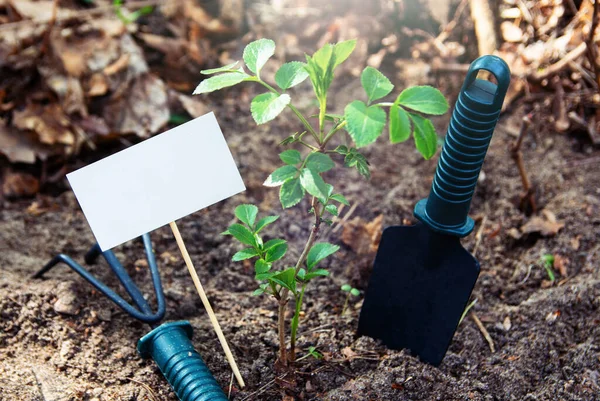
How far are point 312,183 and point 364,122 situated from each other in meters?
0.15

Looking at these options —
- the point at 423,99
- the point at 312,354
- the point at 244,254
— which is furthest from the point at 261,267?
the point at 423,99

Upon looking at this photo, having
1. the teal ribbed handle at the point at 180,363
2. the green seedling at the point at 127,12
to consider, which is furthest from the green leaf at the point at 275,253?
the green seedling at the point at 127,12

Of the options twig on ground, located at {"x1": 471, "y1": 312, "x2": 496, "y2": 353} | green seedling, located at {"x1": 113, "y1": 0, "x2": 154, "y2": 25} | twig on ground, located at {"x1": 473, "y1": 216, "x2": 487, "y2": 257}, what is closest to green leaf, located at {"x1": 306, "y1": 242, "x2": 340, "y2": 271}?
twig on ground, located at {"x1": 471, "y1": 312, "x2": 496, "y2": 353}

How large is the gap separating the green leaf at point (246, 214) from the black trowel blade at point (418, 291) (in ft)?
1.26

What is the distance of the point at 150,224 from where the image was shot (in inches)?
49.8

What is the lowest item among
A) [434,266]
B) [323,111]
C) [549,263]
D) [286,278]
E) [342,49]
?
[549,263]

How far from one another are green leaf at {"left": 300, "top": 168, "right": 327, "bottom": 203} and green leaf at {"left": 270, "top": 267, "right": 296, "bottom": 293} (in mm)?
228

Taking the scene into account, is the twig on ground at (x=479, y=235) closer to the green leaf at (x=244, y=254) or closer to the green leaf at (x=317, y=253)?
the green leaf at (x=317, y=253)

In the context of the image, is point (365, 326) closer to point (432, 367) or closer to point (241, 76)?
point (432, 367)

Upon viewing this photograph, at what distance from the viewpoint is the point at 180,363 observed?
4.12ft

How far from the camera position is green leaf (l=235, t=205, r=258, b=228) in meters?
1.23

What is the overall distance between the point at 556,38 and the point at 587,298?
1338 mm

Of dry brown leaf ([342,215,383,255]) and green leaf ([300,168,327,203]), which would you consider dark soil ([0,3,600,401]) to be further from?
green leaf ([300,168,327,203])

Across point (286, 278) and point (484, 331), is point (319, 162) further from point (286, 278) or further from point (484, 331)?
point (484, 331)
